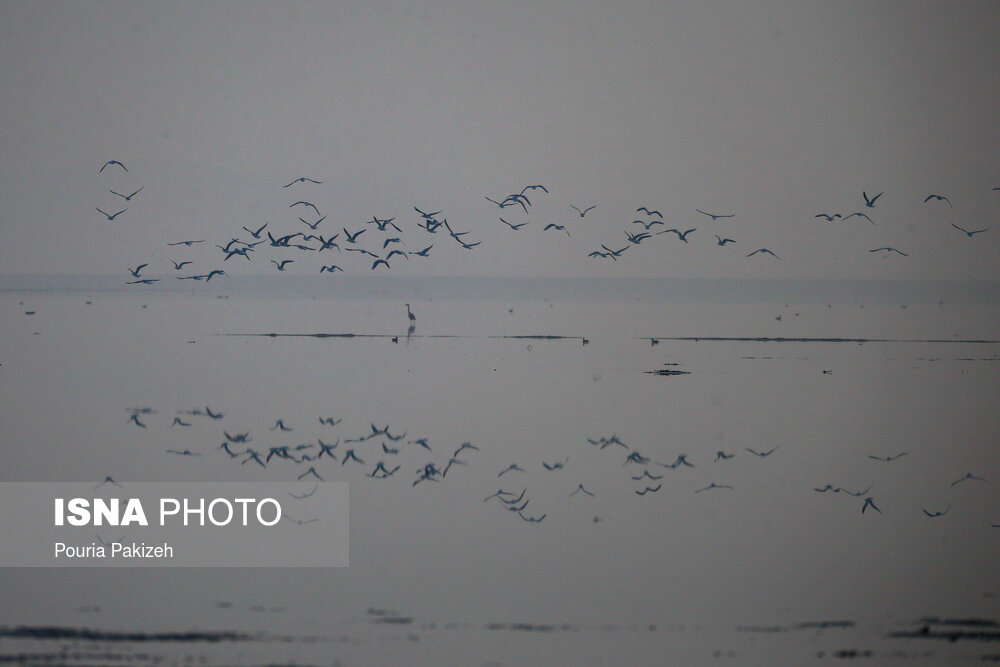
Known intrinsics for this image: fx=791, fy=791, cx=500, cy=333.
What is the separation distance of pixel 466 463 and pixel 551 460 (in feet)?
0.61

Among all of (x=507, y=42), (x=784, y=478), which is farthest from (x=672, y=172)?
(x=784, y=478)

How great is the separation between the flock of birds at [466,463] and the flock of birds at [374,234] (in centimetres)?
110

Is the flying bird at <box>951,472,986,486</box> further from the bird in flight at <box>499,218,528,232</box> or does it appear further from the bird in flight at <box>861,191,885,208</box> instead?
the bird in flight at <box>499,218,528,232</box>

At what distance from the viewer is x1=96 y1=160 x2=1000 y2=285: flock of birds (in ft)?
9.21

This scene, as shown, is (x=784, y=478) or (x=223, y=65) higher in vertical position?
(x=223, y=65)

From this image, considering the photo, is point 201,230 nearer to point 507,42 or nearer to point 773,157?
point 507,42

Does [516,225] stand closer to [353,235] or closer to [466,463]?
[353,235]

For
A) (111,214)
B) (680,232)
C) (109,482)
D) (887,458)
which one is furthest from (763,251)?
(111,214)

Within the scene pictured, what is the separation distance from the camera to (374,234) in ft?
9.44

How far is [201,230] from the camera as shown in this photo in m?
2.86

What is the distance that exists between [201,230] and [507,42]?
1278mm

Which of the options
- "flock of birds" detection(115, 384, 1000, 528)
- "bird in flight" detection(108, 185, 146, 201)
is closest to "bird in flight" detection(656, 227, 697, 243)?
"flock of birds" detection(115, 384, 1000, 528)

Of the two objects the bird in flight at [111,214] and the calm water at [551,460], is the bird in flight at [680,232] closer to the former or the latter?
the calm water at [551,460]

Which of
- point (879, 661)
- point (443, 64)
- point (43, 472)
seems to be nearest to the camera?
point (879, 661)
